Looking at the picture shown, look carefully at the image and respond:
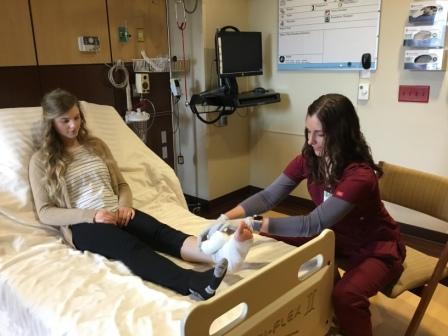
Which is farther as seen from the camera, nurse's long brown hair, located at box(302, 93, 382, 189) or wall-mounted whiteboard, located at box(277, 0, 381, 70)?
wall-mounted whiteboard, located at box(277, 0, 381, 70)

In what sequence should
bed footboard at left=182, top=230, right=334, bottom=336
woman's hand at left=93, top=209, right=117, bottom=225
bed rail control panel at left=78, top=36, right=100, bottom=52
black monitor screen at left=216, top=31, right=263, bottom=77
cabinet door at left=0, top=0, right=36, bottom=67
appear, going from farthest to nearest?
black monitor screen at left=216, top=31, right=263, bottom=77
bed rail control panel at left=78, top=36, right=100, bottom=52
cabinet door at left=0, top=0, right=36, bottom=67
woman's hand at left=93, top=209, right=117, bottom=225
bed footboard at left=182, top=230, right=334, bottom=336

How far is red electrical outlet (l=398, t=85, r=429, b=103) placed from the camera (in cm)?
254

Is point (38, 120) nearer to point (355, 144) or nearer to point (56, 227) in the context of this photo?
point (56, 227)

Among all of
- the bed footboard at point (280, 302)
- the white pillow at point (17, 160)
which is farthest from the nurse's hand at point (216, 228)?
the white pillow at point (17, 160)

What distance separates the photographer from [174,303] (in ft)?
4.20

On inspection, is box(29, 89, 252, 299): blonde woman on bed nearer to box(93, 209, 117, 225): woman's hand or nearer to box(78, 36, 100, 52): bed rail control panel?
box(93, 209, 117, 225): woman's hand

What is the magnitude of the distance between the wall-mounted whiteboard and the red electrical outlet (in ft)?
0.82

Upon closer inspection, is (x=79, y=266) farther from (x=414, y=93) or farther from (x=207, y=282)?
(x=414, y=93)

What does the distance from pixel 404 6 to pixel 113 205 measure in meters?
2.14

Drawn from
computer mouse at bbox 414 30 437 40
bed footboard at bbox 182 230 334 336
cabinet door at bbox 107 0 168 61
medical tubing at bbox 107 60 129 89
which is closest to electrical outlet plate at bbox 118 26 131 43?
cabinet door at bbox 107 0 168 61

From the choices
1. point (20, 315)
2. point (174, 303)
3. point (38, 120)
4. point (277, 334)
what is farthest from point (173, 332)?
point (38, 120)

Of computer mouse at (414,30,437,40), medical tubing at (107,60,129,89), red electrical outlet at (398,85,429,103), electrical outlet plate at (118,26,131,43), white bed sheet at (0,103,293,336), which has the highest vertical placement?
electrical outlet plate at (118,26,131,43)

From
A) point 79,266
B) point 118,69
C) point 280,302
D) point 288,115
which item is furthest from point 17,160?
point 288,115

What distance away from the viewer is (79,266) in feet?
5.08
